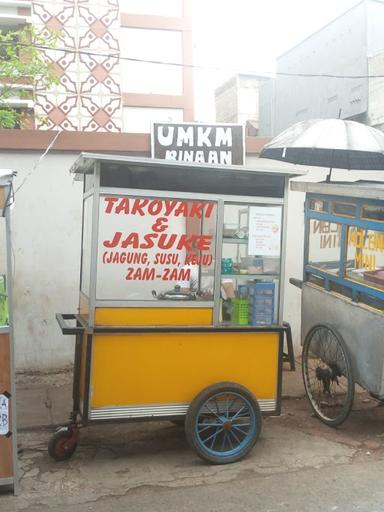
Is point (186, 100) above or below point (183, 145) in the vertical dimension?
above

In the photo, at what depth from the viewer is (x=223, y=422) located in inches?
148

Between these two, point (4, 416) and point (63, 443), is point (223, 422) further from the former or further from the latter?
point (4, 416)

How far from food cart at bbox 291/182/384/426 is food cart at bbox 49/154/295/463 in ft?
2.25

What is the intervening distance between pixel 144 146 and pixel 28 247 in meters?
1.65

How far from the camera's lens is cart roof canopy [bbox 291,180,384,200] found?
3.90 metres

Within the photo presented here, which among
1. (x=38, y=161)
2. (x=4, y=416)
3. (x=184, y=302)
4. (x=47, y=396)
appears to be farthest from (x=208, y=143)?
(x=4, y=416)

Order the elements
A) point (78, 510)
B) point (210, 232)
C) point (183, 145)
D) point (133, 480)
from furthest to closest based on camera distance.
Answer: point (183, 145) < point (210, 232) < point (133, 480) < point (78, 510)

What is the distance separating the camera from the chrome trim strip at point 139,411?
3.60 m

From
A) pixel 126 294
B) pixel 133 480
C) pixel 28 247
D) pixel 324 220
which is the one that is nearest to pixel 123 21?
pixel 28 247

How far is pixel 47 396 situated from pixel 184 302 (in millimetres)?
2273

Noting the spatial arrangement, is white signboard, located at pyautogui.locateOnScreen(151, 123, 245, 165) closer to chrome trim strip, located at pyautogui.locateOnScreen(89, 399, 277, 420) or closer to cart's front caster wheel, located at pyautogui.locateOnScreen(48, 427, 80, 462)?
chrome trim strip, located at pyautogui.locateOnScreen(89, 399, 277, 420)

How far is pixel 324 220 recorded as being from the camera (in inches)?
185

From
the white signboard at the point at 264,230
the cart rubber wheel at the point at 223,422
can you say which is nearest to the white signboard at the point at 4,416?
the cart rubber wheel at the point at 223,422

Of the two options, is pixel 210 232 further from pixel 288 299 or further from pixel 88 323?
pixel 288 299
